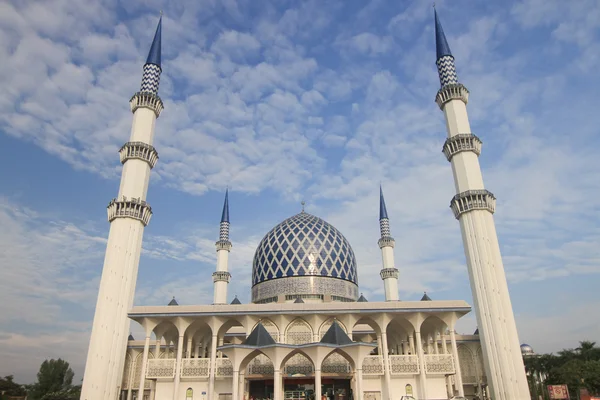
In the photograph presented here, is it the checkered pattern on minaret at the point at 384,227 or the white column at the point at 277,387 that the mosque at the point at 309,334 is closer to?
the white column at the point at 277,387

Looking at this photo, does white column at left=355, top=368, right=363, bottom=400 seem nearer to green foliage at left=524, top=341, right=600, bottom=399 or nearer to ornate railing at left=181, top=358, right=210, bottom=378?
ornate railing at left=181, top=358, right=210, bottom=378

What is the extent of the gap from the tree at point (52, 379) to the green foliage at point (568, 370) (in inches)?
1313

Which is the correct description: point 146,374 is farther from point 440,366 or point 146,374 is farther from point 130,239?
point 440,366

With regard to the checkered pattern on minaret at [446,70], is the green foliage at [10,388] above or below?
below

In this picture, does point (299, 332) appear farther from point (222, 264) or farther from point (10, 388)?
point (10, 388)

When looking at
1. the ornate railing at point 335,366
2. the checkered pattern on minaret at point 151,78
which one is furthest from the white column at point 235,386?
the checkered pattern on minaret at point 151,78

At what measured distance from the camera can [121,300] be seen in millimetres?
20000

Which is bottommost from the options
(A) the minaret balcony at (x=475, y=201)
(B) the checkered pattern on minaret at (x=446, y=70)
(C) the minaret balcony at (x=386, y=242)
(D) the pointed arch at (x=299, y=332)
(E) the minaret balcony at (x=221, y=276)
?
(D) the pointed arch at (x=299, y=332)

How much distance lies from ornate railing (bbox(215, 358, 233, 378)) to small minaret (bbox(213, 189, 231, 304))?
12415 millimetres

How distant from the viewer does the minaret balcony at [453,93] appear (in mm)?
23938

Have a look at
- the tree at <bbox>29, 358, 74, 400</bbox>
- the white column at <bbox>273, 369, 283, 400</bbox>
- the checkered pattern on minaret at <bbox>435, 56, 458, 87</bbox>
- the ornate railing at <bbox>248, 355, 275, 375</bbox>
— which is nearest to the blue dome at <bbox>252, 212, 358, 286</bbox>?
the ornate railing at <bbox>248, 355, 275, 375</bbox>

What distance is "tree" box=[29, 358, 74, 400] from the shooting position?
110 ft

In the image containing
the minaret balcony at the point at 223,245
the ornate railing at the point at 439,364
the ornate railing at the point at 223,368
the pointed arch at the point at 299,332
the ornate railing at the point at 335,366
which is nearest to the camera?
the ornate railing at the point at 439,364

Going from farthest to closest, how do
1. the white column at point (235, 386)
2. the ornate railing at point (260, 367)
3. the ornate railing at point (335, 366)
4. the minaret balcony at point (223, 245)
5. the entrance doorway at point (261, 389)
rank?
the minaret balcony at point (223, 245)
the entrance doorway at point (261, 389)
the ornate railing at point (335, 366)
the ornate railing at point (260, 367)
the white column at point (235, 386)
